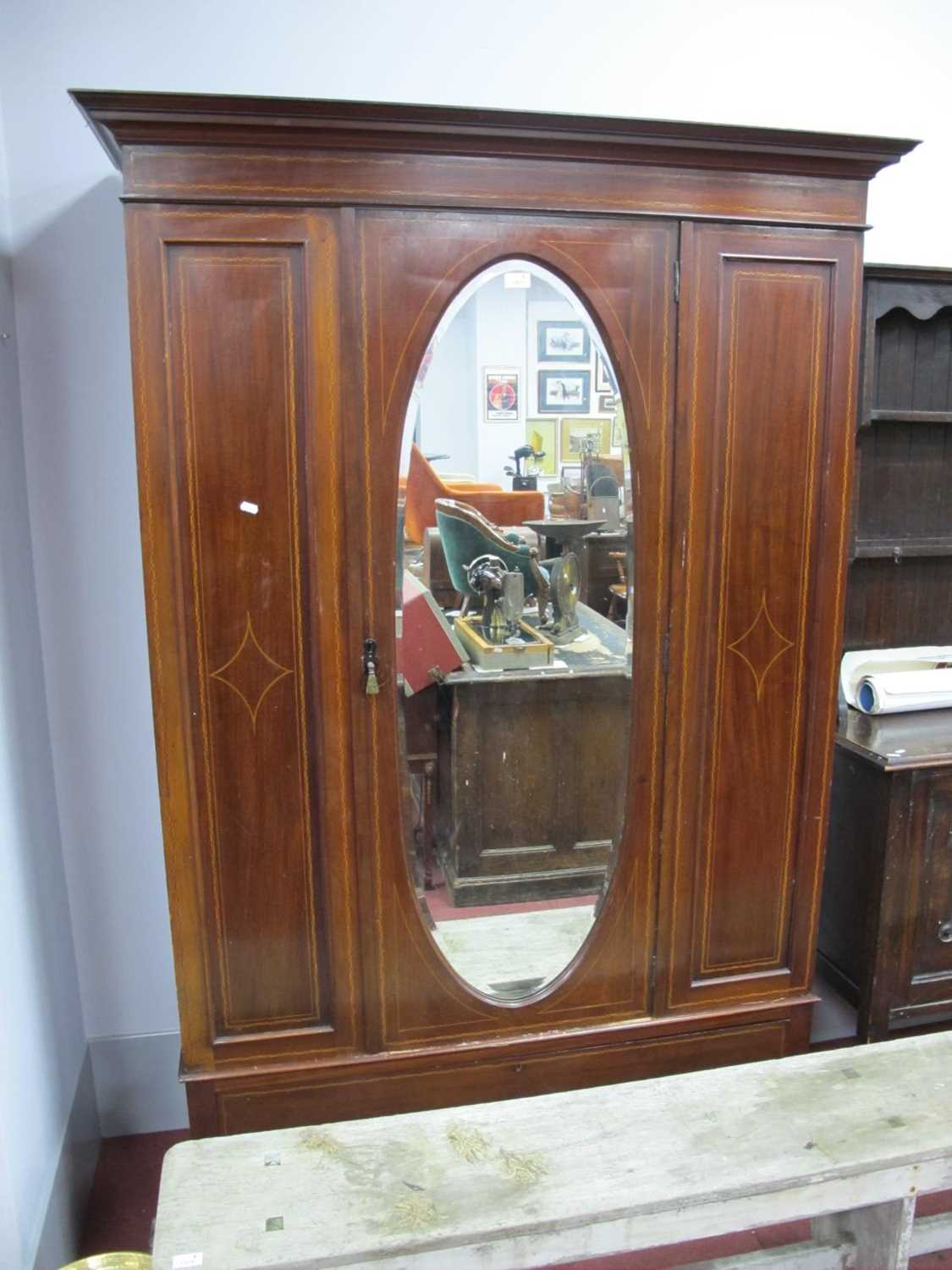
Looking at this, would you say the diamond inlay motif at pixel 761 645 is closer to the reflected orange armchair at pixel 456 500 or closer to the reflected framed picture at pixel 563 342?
the reflected orange armchair at pixel 456 500

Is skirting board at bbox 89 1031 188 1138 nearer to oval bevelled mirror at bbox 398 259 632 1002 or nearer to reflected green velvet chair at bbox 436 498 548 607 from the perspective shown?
oval bevelled mirror at bbox 398 259 632 1002

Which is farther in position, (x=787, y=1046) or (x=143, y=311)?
(x=787, y=1046)

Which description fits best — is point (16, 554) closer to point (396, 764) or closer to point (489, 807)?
point (396, 764)

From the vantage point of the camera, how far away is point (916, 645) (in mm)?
2352

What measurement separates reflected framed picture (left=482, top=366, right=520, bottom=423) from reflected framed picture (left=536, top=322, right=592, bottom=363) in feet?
0.23

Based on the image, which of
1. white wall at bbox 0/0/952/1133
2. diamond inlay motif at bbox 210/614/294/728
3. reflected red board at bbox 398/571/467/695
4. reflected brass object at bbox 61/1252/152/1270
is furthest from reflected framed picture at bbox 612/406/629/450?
reflected brass object at bbox 61/1252/152/1270

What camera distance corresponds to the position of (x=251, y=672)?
1561mm

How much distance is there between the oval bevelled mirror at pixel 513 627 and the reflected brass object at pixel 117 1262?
68cm

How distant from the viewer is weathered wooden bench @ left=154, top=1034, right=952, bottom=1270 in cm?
133

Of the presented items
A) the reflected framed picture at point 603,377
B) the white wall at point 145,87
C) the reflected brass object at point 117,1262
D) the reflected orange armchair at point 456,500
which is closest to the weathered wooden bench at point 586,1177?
the reflected brass object at point 117,1262

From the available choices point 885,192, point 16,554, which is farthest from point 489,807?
point 885,192

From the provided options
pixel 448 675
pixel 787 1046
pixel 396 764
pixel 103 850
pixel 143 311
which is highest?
pixel 143 311

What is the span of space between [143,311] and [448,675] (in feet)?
2.62

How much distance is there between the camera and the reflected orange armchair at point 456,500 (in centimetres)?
157
